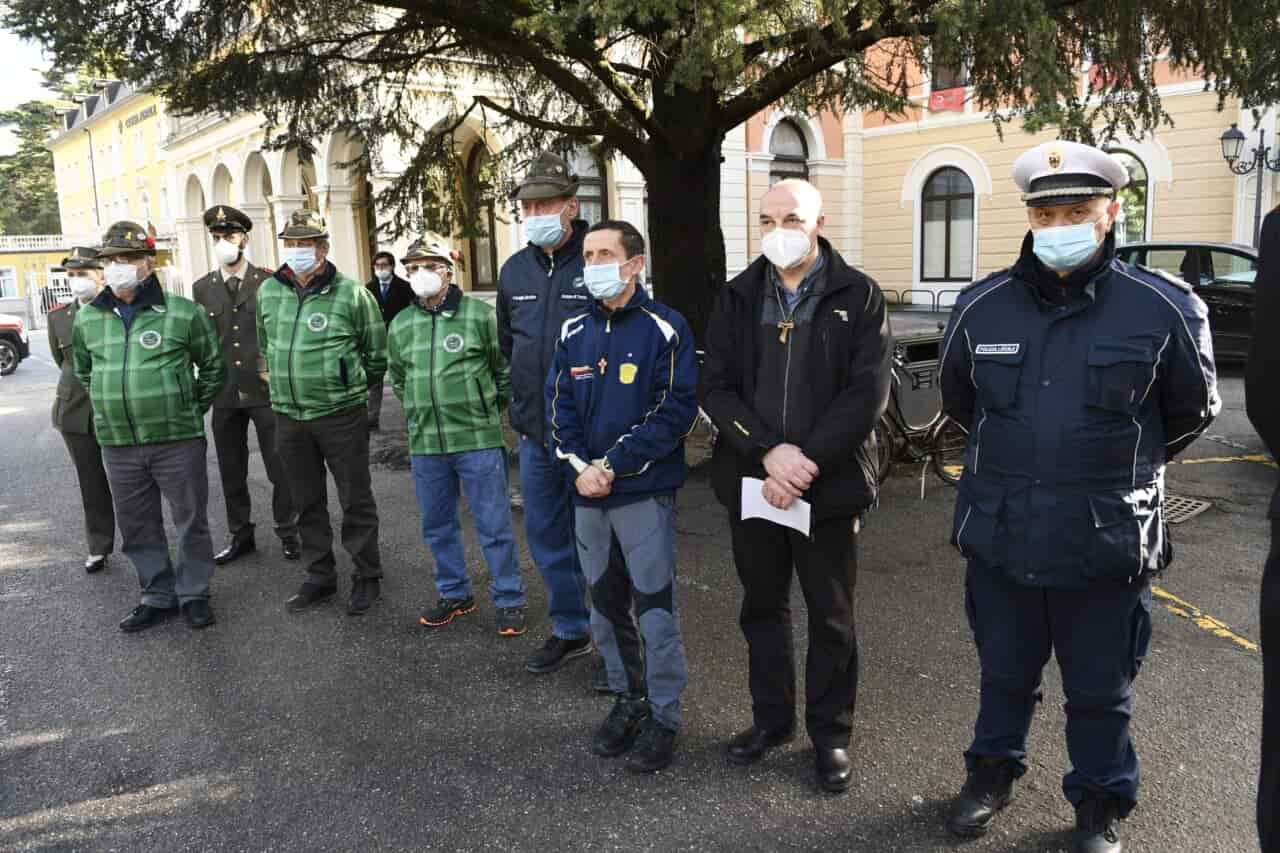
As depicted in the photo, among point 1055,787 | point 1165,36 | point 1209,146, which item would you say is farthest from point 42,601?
point 1209,146

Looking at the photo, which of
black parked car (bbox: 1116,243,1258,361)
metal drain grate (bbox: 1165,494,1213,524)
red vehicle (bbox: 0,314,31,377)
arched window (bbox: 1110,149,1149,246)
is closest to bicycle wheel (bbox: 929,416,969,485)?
metal drain grate (bbox: 1165,494,1213,524)

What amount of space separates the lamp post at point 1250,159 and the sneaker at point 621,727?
15563mm

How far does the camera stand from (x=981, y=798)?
9.75 ft

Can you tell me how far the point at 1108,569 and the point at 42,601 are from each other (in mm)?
5535

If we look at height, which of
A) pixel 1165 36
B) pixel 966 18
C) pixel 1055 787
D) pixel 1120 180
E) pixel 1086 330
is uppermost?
pixel 1165 36

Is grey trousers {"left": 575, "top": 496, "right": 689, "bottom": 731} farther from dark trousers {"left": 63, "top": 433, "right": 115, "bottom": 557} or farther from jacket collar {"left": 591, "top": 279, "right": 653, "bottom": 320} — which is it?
dark trousers {"left": 63, "top": 433, "right": 115, "bottom": 557}

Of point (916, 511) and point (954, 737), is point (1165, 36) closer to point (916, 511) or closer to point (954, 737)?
point (916, 511)

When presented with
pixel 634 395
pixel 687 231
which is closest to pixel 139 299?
pixel 634 395

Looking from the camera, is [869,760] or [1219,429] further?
[1219,429]

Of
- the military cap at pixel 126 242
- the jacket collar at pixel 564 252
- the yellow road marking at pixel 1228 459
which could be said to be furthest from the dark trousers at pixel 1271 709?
the yellow road marking at pixel 1228 459

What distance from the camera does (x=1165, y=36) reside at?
297 inches

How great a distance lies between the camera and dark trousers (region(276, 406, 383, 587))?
16.7 ft

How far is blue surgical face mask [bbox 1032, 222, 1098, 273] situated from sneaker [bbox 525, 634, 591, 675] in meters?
2.64

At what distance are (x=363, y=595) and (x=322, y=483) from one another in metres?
0.68
